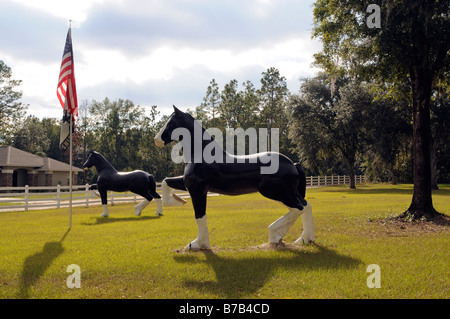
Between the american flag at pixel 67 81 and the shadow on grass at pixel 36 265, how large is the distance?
4.52 meters

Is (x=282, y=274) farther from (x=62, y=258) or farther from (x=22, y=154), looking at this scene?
(x=22, y=154)

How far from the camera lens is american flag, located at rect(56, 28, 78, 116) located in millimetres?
10797

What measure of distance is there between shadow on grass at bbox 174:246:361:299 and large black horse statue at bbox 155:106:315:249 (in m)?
0.76

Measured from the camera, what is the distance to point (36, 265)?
619cm

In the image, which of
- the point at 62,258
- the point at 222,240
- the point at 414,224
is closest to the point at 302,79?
the point at 414,224

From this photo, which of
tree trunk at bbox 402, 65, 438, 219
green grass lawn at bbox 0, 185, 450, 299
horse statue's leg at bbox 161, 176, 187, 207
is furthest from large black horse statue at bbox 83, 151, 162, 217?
tree trunk at bbox 402, 65, 438, 219

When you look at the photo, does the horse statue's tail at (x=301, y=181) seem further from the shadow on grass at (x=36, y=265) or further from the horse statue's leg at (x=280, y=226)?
the shadow on grass at (x=36, y=265)

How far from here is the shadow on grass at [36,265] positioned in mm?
5037

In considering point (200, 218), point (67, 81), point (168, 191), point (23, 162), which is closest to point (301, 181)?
point (200, 218)

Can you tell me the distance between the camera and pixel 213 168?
6.99m

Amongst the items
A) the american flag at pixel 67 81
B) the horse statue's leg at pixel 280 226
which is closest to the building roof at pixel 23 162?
the american flag at pixel 67 81

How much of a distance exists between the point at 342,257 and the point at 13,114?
47.9 metres

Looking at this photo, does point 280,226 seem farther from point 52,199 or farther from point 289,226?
point 52,199

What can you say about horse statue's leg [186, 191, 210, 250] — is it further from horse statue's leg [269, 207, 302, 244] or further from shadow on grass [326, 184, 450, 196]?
shadow on grass [326, 184, 450, 196]
